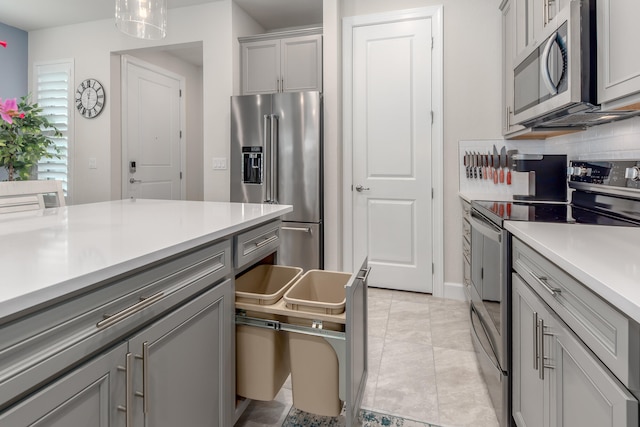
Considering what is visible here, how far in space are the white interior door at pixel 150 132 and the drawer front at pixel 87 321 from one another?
3795 millimetres

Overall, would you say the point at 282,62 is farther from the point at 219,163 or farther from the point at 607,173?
the point at 607,173

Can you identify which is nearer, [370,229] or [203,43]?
[370,229]

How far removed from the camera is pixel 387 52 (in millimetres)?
3271

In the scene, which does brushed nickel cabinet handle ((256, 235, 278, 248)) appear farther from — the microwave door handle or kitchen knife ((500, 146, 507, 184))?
kitchen knife ((500, 146, 507, 184))

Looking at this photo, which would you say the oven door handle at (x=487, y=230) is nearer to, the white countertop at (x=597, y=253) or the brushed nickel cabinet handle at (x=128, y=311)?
the white countertop at (x=597, y=253)

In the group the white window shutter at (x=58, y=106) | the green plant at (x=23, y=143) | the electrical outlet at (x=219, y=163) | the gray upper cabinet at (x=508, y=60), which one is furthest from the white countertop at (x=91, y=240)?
the white window shutter at (x=58, y=106)

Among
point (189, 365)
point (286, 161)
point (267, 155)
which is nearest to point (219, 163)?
point (267, 155)

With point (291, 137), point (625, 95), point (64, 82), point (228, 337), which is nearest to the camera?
point (625, 95)

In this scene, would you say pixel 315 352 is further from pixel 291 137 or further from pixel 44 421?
pixel 291 137

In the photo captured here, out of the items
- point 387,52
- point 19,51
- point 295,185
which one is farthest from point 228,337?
point 19,51

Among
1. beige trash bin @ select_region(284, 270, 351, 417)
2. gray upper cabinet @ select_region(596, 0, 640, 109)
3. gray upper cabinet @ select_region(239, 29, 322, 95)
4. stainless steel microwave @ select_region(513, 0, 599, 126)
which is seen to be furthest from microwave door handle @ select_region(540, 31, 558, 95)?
gray upper cabinet @ select_region(239, 29, 322, 95)

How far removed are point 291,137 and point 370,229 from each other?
1120 mm

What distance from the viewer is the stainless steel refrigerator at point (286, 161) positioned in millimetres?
3211

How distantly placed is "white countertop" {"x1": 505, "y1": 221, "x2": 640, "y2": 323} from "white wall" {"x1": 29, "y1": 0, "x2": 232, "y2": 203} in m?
2.99
